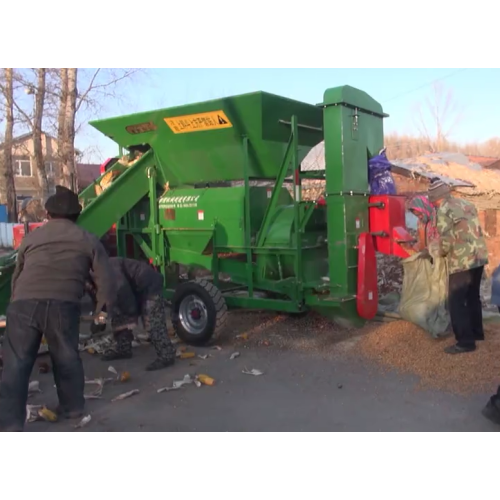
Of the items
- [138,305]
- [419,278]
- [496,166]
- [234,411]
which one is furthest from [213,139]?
[496,166]

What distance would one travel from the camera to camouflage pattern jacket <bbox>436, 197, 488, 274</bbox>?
5207 mm

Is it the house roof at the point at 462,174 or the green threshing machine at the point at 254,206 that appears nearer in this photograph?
the green threshing machine at the point at 254,206

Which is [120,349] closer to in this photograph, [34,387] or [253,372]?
[34,387]

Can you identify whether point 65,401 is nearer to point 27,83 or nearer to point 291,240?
point 291,240

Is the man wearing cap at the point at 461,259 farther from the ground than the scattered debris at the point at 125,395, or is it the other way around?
the man wearing cap at the point at 461,259

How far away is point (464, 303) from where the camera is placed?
5.27 metres

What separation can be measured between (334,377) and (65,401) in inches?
93.7

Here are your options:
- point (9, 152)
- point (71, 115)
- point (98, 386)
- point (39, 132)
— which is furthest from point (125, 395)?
point (9, 152)

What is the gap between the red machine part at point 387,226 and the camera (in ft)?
18.8

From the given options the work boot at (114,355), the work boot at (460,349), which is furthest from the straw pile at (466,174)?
the work boot at (114,355)

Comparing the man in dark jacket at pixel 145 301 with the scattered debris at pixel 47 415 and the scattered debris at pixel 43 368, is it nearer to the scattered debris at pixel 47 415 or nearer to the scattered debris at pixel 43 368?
the scattered debris at pixel 43 368

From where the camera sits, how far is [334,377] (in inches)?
193

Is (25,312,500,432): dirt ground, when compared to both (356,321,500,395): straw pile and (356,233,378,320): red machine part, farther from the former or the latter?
(356,233,378,320): red machine part

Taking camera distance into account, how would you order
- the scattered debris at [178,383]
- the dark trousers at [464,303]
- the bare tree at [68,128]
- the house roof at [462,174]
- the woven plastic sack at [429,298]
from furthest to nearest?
the house roof at [462,174]
the bare tree at [68,128]
the woven plastic sack at [429,298]
the dark trousers at [464,303]
the scattered debris at [178,383]
